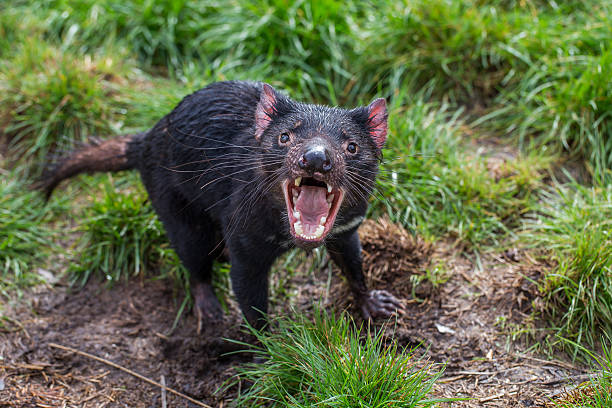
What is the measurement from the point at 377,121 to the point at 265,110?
1.72ft

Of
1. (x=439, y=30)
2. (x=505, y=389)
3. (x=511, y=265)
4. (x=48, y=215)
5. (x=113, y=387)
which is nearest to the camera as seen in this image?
(x=505, y=389)

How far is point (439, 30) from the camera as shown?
460 cm

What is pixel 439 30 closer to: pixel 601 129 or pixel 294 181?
pixel 601 129

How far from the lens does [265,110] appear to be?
2902 millimetres

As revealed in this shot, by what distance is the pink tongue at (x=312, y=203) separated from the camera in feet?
8.83

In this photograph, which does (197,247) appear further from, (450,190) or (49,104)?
(49,104)

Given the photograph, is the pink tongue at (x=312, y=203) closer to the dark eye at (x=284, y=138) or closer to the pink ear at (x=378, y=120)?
the dark eye at (x=284, y=138)

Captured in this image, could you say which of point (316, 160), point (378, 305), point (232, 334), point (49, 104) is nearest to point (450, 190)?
point (378, 305)

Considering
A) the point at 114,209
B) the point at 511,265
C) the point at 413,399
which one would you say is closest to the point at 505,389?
the point at 413,399

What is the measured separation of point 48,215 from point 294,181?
2.35 metres

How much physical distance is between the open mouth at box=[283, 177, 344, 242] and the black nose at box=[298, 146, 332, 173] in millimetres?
163

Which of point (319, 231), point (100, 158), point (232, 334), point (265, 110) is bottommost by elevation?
point (232, 334)

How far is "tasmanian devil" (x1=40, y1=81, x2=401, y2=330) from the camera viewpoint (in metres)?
2.69

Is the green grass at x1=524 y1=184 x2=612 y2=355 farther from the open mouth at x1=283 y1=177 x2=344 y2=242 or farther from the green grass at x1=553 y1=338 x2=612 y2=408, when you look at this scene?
the open mouth at x1=283 y1=177 x2=344 y2=242
